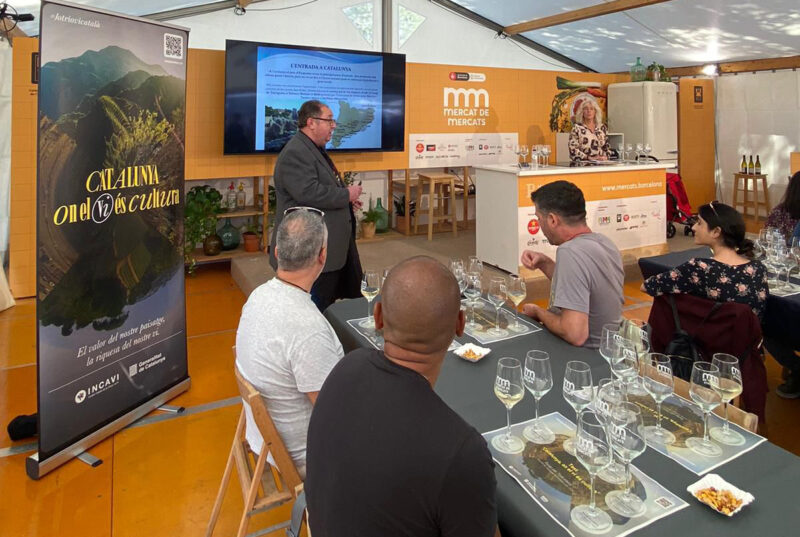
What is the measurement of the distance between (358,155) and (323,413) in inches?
231

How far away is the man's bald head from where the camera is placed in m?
1.01

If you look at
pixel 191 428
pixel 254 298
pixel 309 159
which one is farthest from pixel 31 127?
pixel 254 298

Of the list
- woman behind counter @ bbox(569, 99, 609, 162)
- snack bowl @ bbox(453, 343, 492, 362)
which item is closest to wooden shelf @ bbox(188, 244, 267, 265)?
woman behind counter @ bbox(569, 99, 609, 162)

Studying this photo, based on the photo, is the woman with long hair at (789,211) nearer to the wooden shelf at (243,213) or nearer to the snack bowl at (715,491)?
the snack bowl at (715,491)

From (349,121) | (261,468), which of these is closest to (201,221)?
(349,121)

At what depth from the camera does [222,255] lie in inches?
239

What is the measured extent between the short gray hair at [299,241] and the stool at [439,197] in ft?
16.3

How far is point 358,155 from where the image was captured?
6660mm

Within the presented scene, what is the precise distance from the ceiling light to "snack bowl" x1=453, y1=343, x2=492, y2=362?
8277 millimetres

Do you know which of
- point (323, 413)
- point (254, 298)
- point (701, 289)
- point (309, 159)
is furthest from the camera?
point (309, 159)

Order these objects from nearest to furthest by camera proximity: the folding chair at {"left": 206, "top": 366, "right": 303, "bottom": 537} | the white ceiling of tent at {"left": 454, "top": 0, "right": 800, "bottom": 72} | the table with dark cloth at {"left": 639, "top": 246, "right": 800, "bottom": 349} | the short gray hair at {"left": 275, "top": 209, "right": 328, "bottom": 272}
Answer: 1. the folding chair at {"left": 206, "top": 366, "right": 303, "bottom": 537}
2. the short gray hair at {"left": 275, "top": 209, "right": 328, "bottom": 272}
3. the table with dark cloth at {"left": 639, "top": 246, "right": 800, "bottom": 349}
4. the white ceiling of tent at {"left": 454, "top": 0, "right": 800, "bottom": 72}

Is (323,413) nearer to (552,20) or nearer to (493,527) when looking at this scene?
(493,527)

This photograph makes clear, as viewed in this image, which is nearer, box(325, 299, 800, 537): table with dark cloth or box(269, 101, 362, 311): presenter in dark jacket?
box(325, 299, 800, 537): table with dark cloth

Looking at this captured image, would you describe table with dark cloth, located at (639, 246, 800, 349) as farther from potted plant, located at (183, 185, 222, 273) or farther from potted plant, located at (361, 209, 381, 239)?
potted plant, located at (183, 185, 222, 273)
